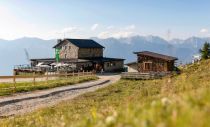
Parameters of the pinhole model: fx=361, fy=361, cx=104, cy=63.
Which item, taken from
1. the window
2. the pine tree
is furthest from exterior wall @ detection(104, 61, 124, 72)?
the pine tree

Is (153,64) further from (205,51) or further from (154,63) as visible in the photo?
(205,51)

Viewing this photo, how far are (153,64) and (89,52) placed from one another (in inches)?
1161

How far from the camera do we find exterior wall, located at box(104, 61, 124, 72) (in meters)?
89.3

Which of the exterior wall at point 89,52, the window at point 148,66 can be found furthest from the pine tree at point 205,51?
the exterior wall at point 89,52

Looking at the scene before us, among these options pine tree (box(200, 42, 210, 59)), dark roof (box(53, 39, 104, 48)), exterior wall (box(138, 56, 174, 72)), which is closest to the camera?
exterior wall (box(138, 56, 174, 72))

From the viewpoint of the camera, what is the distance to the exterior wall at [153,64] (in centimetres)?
6875

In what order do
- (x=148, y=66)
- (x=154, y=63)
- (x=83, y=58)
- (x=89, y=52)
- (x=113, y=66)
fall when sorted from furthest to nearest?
(x=89, y=52) < (x=83, y=58) < (x=113, y=66) < (x=148, y=66) < (x=154, y=63)

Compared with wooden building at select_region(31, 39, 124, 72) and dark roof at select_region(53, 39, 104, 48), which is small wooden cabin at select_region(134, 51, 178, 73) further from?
dark roof at select_region(53, 39, 104, 48)

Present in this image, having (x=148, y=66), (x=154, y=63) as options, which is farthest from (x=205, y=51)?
(x=148, y=66)

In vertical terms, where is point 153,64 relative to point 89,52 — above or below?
below

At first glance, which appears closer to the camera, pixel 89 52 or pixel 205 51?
pixel 205 51

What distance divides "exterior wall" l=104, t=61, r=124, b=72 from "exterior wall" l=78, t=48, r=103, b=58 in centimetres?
721

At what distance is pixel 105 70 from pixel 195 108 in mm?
84986

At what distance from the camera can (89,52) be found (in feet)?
313
